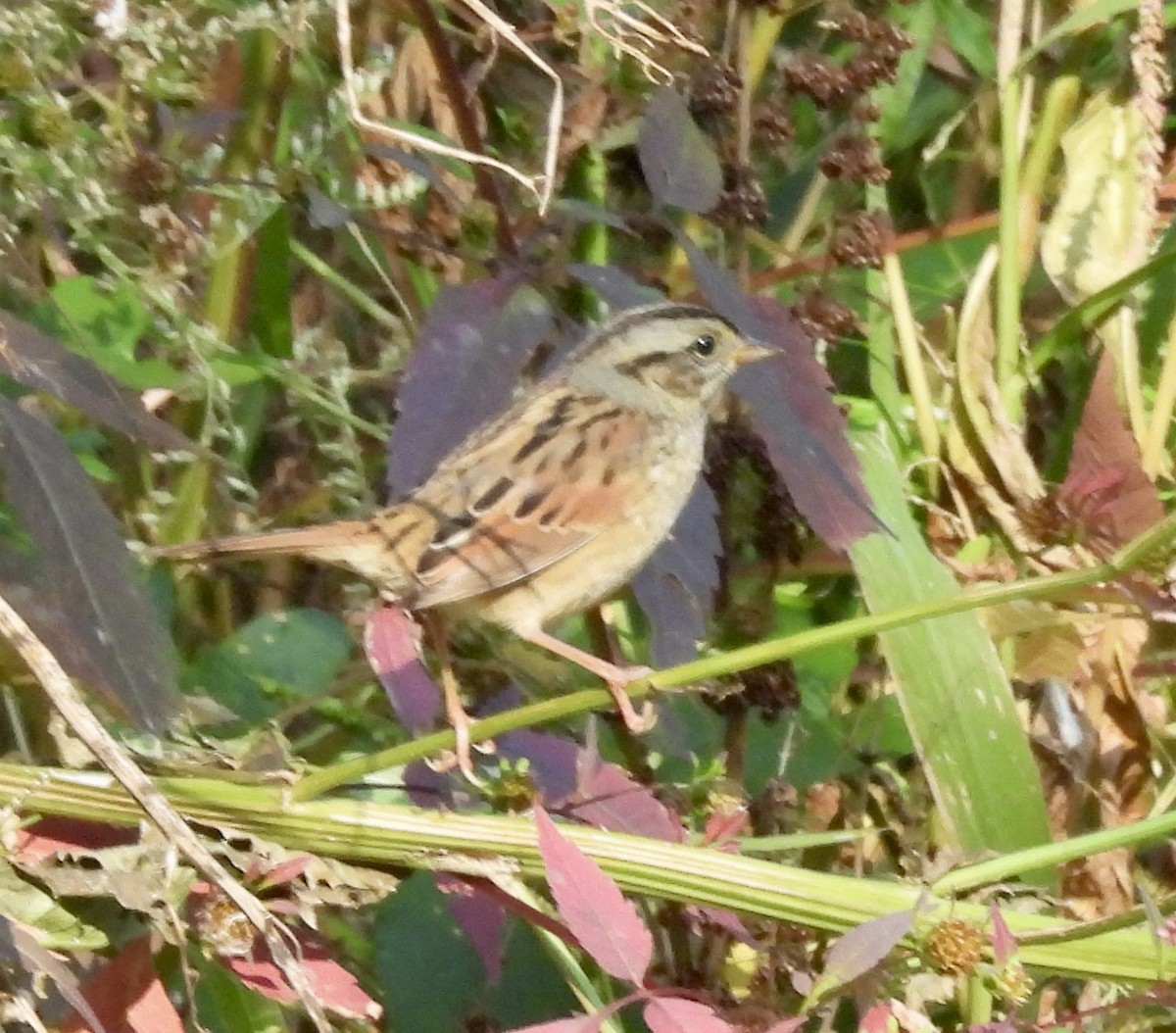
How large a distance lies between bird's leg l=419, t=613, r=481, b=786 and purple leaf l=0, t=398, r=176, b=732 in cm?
15

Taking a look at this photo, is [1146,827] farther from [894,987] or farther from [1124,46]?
[1124,46]

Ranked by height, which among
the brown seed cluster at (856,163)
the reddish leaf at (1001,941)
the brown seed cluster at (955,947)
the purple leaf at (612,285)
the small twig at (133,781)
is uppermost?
the brown seed cluster at (856,163)

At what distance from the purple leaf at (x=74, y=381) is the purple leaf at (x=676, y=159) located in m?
0.38

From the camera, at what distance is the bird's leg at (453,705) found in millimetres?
859

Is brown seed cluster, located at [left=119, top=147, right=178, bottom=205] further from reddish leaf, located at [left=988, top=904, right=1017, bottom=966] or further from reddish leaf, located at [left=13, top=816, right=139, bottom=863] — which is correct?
reddish leaf, located at [left=988, top=904, right=1017, bottom=966]

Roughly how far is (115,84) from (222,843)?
0.77 meters

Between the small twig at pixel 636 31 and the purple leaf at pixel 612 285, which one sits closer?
the small twig at pixel 636 31

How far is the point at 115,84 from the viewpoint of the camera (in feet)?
4.50

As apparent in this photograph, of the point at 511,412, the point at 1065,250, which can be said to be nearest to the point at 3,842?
the point at 511,412

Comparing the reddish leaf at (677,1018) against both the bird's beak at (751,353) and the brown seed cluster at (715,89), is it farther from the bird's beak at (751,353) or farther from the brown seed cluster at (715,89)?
the brown seed cluster at (715,89)

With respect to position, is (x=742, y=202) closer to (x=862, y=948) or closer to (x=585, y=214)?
(x=585, y=214)

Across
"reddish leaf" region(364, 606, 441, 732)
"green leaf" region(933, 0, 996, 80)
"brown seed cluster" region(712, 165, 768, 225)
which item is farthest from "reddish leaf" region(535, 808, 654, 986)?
"green leaf" region(933, 0, 996, 80)

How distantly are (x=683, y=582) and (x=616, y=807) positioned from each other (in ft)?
0.77

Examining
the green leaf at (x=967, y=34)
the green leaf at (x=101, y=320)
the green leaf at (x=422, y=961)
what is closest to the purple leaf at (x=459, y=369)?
the green leaf at (x=101, y=320)
